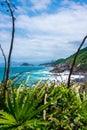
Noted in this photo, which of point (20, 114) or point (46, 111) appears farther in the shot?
point (46, 111)

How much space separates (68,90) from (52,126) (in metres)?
1.08

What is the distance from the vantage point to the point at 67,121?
232 inches

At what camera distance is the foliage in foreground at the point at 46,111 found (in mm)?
5445

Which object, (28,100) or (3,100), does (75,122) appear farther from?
(3,100)

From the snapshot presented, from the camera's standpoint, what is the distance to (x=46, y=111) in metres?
6.14

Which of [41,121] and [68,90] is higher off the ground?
[68,90]

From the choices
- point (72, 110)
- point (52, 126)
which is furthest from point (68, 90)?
point (52, 126)

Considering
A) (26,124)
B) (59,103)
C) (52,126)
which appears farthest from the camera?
(59,103)

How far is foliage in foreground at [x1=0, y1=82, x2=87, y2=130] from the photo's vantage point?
545cm

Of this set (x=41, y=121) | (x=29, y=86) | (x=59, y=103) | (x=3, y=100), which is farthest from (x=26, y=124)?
(x=29, y=86)

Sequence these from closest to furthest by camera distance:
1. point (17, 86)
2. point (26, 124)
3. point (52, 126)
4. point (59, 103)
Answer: point (26, 124) → point (52, 126) → point (59, 103) → point (17, 86)

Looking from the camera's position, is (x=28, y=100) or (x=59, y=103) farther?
(x=59, y=103)

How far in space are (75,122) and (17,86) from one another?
145cm

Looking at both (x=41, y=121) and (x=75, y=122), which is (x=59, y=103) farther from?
(x=41, y=121)
